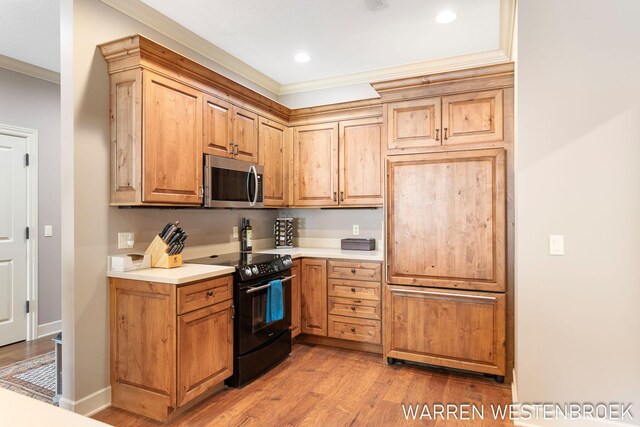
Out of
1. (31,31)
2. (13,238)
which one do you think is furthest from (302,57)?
(13,238)

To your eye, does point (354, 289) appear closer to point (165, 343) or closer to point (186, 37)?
point (165, 343)

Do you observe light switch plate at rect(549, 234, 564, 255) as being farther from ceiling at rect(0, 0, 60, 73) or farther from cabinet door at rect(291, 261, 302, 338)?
ceiling at rect(0, 0, 60, 73)

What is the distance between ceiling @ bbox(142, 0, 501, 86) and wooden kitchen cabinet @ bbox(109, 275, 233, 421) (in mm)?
2048

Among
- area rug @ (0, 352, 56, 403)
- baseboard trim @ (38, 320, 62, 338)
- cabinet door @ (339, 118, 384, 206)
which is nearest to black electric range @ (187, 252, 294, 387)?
cabinet door @ (339, 118, 384, 206)

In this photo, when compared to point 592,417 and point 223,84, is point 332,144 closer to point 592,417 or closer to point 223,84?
point 223,84

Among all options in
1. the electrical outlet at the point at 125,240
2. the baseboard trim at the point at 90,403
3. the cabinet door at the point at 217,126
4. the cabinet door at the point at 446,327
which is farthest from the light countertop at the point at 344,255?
the baseboard trim at the point at 90,403

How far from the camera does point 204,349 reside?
2600 millimetres

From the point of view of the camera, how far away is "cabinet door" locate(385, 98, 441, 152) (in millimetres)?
3199

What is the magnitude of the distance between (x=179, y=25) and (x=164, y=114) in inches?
39.6

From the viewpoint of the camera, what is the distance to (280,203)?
4.16 m

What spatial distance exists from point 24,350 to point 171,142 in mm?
2763

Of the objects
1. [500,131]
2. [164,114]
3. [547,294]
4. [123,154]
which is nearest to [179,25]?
[164,114]

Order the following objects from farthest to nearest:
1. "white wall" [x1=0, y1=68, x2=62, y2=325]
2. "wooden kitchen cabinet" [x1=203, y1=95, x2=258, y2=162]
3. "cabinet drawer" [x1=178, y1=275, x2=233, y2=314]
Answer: "white wall" [x1=0, y1=68, x2=62, y2=325] → "wooden kitchen cabinet" [x1=203, y1=95, x2=258, y2=162] → "cabinet drawer" [x1=178, y1=275, x2=233, y2=314]

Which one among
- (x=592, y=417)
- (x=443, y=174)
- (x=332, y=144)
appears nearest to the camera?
(x=592, y=417)
